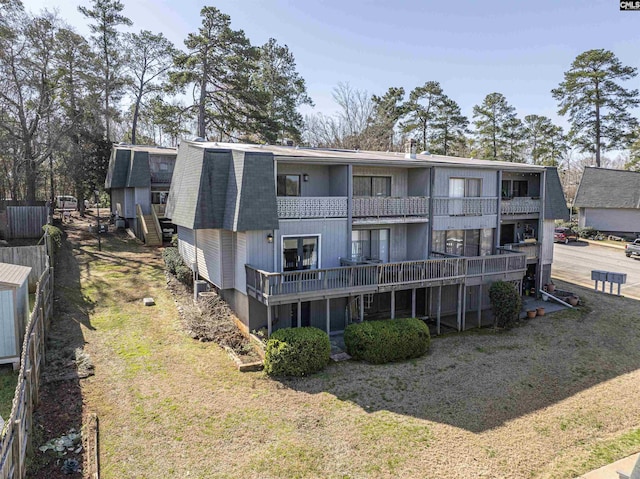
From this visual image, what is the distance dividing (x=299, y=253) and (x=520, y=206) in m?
12.6

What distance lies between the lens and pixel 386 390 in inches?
466

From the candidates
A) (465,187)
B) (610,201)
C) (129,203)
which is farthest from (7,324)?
(610,201)

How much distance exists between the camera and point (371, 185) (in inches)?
722

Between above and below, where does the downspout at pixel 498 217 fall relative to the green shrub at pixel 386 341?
above

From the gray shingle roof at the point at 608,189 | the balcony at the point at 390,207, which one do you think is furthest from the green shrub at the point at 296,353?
the gray shingle roof at the point at 608,189

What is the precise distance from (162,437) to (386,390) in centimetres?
600

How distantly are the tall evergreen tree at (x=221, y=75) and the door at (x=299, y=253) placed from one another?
23.9m

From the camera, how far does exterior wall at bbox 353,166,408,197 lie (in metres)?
17.9

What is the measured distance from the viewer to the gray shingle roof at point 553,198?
72.5 feet

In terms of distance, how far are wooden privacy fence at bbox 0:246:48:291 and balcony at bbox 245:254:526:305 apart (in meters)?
9.78

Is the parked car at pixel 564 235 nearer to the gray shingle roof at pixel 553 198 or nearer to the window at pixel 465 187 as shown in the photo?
the gray shingle roof at pixel 553 198

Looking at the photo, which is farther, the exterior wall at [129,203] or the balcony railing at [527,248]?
the exterior wall at [129,203]

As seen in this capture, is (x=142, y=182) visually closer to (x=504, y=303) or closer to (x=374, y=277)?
(x=374, y=277)

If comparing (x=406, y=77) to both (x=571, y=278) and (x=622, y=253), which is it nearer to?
(x=622, y=253)
